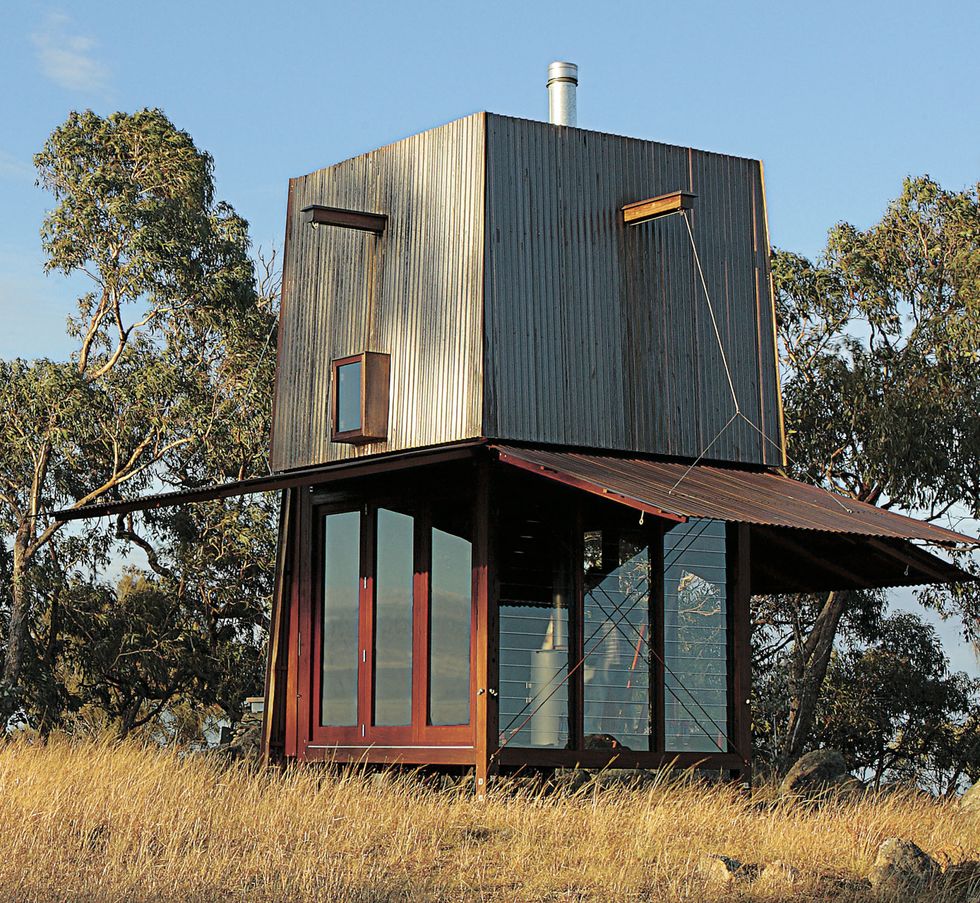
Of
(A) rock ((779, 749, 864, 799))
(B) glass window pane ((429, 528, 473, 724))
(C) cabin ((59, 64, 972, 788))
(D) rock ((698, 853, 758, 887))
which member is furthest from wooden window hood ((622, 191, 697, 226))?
(D) rock ((698, 853, 758, 887))

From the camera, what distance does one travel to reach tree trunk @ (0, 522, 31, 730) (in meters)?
25.6

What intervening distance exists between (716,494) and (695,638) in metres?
2.00

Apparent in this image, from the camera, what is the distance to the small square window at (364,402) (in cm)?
1515

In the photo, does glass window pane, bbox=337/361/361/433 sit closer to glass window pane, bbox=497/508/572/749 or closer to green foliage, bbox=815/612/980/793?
glass window pane, bbox=497/508/572/749

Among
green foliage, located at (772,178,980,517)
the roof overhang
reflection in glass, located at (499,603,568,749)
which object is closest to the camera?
the roof overhang

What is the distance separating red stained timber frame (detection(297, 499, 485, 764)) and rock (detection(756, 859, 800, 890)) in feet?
13.5

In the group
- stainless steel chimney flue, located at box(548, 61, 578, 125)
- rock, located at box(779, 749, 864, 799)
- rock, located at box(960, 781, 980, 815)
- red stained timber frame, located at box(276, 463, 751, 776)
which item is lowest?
rock, located at box(779, 749, 864, 799)

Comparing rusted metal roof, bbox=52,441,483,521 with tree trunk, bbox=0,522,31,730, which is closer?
rusted metal roof, bbox=52,441,483,521

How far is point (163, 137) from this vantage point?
27.7 meters

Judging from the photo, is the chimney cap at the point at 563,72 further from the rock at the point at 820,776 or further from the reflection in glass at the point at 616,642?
the rock at the point at 820,776

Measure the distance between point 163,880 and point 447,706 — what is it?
4.80 m

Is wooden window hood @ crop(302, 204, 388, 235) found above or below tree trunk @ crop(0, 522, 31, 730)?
above

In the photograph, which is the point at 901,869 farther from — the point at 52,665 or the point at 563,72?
the point at 52,665

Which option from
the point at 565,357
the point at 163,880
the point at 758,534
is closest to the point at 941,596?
the point at 758,534
